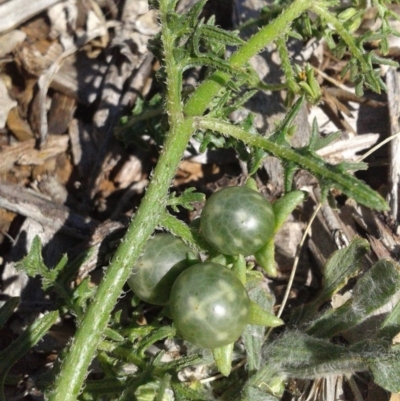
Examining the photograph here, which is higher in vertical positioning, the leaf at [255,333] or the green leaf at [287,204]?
the green leaf at [287,204]

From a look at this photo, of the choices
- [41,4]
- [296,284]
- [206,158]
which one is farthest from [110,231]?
[41,4]

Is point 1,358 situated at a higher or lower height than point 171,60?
lower

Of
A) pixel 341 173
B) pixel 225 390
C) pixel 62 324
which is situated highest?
pixel 341 173

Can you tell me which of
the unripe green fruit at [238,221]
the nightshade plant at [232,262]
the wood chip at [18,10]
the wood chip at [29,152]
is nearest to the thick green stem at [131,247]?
the nightshade plant at [232,262]

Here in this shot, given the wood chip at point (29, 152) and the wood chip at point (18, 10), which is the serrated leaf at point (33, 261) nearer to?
the wood chip at point (29, 152)

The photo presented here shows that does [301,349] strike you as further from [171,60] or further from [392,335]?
[171,60]

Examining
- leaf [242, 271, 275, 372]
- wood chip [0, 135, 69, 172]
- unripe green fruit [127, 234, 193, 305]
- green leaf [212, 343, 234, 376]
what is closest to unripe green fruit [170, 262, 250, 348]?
green leaf [212, 343, 234, 376]

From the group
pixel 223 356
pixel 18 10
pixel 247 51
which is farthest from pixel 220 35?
pixel 18 10

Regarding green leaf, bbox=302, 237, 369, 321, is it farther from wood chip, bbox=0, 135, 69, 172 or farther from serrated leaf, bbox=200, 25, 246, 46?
wood chip, bbox=0, 135, 69, 172
